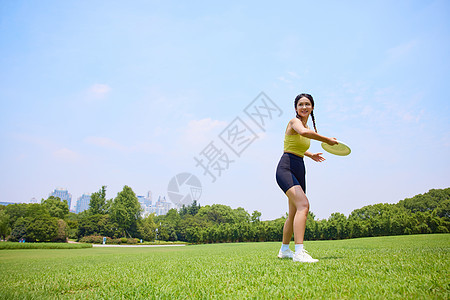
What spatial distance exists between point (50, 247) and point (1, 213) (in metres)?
27.0

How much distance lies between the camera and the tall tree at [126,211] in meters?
58.0

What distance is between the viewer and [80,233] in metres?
58.4

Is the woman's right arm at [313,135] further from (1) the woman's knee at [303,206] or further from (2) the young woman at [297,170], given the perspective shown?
(1) the woman's knee at [303,206]

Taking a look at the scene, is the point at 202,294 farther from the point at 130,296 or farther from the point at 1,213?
the point at 1,213

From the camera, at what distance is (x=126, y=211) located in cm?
5825

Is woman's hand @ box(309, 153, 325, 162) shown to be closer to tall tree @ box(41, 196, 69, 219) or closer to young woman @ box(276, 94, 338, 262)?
young woman @ box(276, 94, 338, 262)

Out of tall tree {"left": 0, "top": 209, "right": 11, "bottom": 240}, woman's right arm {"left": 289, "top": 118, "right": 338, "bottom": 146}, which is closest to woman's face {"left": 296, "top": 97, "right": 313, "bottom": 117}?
woman's right arm {"left": 289, "top": 118, "right": 338, "bottom": 146}

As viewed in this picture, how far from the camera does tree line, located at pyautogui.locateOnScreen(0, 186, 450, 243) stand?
3497 cm

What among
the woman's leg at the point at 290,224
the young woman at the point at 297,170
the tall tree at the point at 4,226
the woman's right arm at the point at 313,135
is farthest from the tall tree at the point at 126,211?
the woman's right arm at the point at 313,135

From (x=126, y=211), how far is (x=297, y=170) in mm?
60664

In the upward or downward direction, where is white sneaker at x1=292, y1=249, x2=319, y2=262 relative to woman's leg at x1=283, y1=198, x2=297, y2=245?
downward

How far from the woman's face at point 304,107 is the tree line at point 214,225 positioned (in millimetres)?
37219

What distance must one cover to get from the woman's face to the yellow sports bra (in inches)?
16.4

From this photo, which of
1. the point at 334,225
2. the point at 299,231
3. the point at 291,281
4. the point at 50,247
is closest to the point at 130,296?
the point at 291,281
